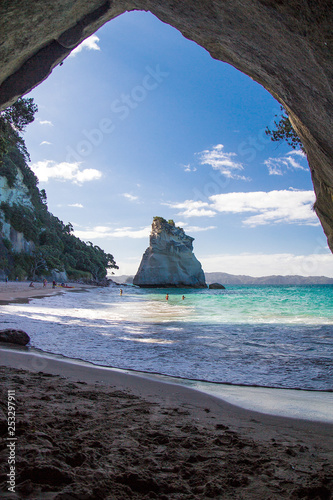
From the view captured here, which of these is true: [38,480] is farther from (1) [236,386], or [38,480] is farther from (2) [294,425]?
(1) [236,386]

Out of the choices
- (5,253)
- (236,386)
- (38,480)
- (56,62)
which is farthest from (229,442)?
(5,253)

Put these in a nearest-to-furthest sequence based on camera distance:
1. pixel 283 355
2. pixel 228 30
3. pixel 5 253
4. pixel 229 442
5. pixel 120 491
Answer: pixel 120 491, pixel 229 442, pixel 228 30, pixel 283 355, pixel 5 253

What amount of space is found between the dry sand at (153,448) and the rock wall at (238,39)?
10.9ft

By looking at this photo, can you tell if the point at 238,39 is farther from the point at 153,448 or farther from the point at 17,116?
the point at 17,116

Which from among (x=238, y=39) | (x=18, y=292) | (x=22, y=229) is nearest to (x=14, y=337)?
(x=238, y=39)

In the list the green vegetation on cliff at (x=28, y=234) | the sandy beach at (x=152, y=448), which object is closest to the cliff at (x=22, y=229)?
the green vegetation on cliff at (x=28, y=234)

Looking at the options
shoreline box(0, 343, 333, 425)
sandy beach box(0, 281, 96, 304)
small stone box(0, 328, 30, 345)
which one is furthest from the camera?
sandy beach box(0, 281, 96, 304)

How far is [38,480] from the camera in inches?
74.7

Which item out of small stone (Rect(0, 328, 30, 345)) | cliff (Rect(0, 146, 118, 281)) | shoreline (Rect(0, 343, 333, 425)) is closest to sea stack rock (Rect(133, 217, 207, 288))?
cliff (Rect(0, 146, 118, 281))

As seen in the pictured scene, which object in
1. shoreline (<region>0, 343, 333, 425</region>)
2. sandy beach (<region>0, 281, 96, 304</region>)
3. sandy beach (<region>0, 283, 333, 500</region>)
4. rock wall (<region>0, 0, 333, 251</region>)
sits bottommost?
sandy beach (<region>0, 281, 96, 304</region>)

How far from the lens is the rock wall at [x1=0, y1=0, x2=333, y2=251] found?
242 cm

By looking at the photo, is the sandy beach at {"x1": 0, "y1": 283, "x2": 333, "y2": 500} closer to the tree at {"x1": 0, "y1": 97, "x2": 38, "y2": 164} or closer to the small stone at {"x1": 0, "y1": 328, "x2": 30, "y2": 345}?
the small stone at {"x1": 0, "y1": 328, "x2": 30, "y2": 345}

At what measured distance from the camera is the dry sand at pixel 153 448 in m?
1.94

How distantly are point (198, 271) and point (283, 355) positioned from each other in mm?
83357
